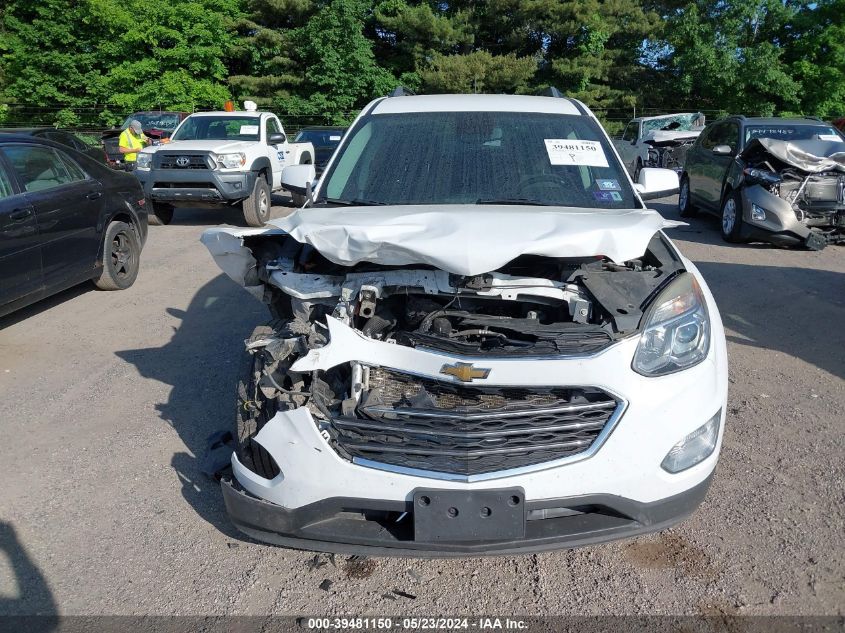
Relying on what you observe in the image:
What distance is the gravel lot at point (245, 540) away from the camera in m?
2.73

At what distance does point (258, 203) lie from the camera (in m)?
11.8

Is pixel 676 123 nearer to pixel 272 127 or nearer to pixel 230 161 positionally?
pixel 272 127

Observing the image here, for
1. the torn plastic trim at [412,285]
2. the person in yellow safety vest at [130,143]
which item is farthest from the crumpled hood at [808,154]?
the person in yellow safety vest at [130,143]

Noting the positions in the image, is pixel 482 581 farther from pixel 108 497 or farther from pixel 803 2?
pixel 803 2

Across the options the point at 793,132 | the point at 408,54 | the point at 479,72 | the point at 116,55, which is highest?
the point at 793,132

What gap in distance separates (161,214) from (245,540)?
10.0 meters

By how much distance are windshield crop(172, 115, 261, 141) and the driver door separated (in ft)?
0.88

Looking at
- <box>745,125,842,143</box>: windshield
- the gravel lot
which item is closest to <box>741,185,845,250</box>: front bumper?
<box>745,125,842,143</box>: windshield

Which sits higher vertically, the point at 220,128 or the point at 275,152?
the point at 220,128

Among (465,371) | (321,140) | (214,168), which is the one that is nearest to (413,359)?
(465,371)

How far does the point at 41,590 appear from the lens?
2820 millimetres

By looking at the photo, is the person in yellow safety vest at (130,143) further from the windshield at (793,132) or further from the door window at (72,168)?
the windshield at (793,132)

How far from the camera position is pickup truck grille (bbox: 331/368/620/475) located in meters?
2.52

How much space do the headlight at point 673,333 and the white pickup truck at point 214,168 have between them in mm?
8550
